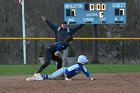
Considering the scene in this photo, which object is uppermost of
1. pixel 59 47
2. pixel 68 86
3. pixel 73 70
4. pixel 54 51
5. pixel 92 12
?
pixel 92 12

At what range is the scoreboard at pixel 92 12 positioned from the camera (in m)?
27.7

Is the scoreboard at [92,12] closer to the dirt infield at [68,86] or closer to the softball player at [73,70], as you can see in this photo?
the softball player at [73,70]

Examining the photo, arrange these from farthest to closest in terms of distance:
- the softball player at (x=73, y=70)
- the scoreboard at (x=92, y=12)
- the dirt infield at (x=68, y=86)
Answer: the scoreboard at (x=92, y=12)
the softball player at (x=73, y=70)
the dirt infield at (x=68, y=86)

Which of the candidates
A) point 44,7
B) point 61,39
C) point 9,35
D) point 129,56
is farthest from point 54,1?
point 61,39

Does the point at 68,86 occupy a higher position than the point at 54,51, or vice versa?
the point at 54,51

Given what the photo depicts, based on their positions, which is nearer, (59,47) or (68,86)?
(68,86)

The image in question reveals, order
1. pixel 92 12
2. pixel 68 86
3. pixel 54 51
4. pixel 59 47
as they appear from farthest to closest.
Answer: pixel 92 12 < pixel 54 51 < pixel 59 47 < pixel 68 86

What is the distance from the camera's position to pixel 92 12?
91.0 feet

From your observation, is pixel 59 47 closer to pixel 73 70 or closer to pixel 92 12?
pixel 73 70

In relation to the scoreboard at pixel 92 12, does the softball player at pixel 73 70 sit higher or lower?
lower

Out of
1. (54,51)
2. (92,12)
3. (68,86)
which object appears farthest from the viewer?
(92,12)

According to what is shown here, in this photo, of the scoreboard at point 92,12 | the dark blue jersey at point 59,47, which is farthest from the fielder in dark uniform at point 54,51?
the scoreboard at point 92,12

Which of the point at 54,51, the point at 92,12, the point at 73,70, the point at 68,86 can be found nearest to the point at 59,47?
the point at 54,51

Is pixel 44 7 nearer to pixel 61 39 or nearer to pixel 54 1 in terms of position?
pixel 54 1
